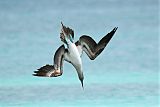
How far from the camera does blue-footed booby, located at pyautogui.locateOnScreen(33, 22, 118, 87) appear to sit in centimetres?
789

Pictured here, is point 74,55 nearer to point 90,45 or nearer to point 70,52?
point 70,52

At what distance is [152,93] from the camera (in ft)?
29.2

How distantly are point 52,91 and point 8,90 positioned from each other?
489 mm

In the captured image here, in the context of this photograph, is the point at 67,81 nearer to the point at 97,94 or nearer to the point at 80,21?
the point at 97,94

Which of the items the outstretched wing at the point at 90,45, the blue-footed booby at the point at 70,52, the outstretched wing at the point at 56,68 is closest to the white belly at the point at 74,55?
the blue-footed booby at the point at 70,52

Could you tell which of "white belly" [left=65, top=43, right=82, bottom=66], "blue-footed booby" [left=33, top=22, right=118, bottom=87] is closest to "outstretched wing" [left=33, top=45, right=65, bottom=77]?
"blue-footed booby" [left=33, top=22, right=118, bottom=87]

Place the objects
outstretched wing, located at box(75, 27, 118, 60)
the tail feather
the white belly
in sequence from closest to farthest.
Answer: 1. the white belly
2. the tail feather
3. outstretched wing, located at box(75, 27, 118, 60)

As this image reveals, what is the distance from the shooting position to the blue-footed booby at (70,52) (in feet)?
25.9

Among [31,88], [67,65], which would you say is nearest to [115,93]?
[31,88]

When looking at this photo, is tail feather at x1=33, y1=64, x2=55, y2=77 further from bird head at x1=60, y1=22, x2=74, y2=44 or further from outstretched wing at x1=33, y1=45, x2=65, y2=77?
bird head at x1=60, y1=22, x2=74, y2=44

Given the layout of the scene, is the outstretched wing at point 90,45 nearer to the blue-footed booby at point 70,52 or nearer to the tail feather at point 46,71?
the blue-footed booby at point 70,52

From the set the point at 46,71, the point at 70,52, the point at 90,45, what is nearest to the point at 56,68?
the point at 46,71

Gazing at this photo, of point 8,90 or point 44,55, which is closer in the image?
point 8,90

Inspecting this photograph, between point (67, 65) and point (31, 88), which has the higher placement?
point (67, 65)
